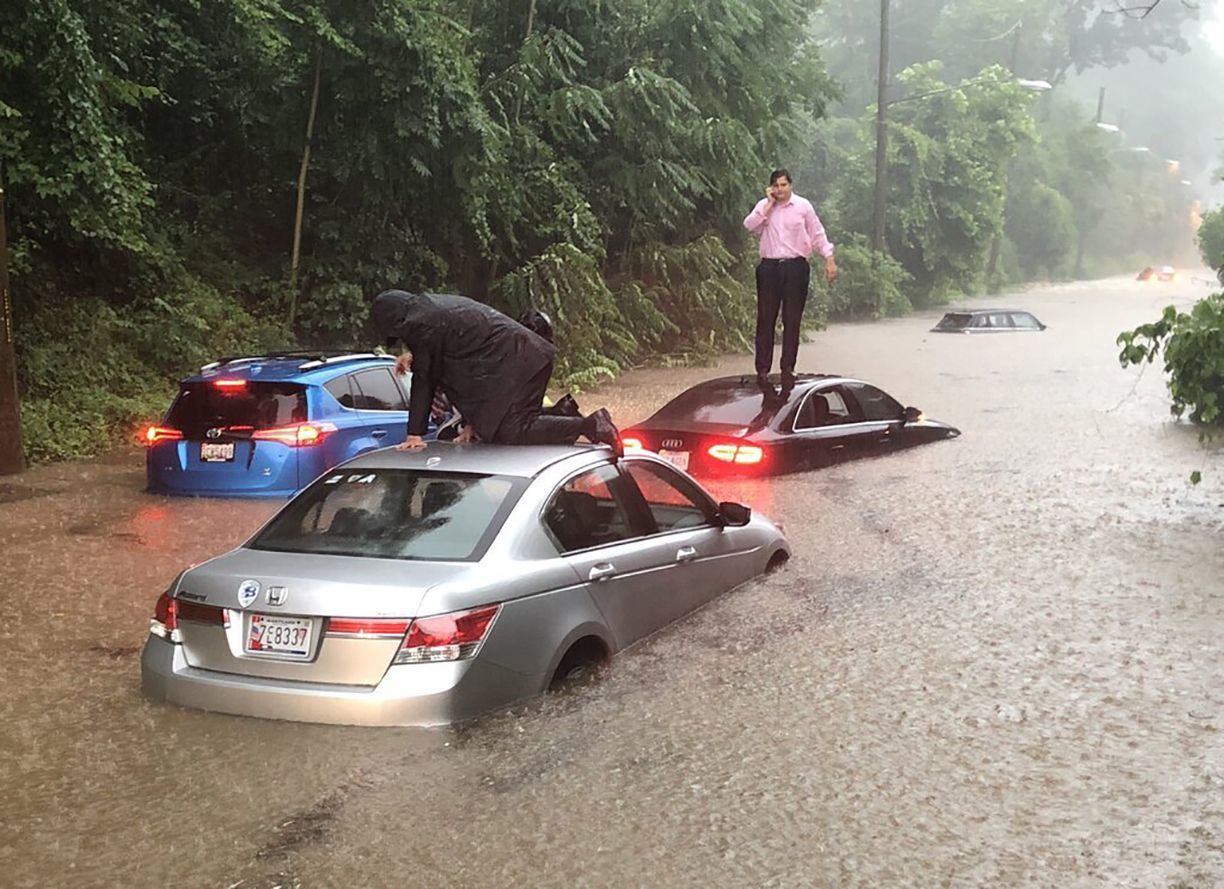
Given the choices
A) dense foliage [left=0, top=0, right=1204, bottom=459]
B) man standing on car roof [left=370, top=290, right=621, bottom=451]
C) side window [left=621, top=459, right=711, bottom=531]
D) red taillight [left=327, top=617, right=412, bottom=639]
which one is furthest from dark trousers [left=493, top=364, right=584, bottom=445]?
dense foliage [left=0, top=0, right=1204, bottom=459]

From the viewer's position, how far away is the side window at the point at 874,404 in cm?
1248

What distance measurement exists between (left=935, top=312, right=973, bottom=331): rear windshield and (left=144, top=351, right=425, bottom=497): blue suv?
23667 mm

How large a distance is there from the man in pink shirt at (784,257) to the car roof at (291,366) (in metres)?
3.52

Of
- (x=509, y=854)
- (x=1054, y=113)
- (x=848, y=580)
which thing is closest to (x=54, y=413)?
(x=848, y=580)

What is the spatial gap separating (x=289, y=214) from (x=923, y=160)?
26611 mm

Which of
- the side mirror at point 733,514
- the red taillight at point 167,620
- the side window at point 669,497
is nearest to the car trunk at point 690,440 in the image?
the side window at point 669,497

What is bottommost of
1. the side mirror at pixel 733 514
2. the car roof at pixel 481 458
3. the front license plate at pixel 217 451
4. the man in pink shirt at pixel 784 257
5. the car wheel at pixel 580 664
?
the front license plate at pixel 217 451

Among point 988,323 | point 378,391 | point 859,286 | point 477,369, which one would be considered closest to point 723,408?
point 378,391

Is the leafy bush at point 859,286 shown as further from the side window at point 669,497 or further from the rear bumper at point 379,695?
the rear bumper at point 379,695

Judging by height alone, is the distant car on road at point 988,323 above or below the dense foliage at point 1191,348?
below

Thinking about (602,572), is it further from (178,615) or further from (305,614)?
(178,615)

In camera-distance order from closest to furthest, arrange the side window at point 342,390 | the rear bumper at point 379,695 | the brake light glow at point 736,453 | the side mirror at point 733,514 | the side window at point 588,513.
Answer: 1. the rear bumper at point 379,695
2. the side window at point 588,513
3. the side mirror at point 733,514
4. the side window at point 342,390
5. the brake light glow at point 736,453

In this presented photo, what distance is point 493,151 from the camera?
59.5 feet

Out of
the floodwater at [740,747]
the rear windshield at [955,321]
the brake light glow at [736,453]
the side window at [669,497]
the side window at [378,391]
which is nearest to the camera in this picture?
the floodwater at [740,747]
